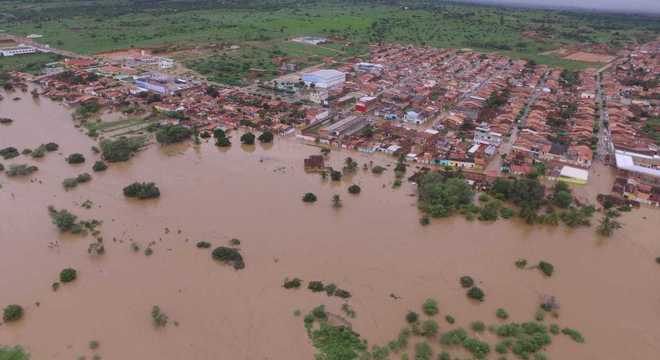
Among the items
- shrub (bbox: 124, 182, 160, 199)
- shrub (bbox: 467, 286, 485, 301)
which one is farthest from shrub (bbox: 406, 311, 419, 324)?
shrub (bbox: 124, 182, 160, 199)

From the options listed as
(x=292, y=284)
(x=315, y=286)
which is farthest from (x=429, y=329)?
(x=292, y=284)

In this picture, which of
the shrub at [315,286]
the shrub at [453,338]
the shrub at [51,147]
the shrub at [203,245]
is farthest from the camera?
the shrub at [51,147]

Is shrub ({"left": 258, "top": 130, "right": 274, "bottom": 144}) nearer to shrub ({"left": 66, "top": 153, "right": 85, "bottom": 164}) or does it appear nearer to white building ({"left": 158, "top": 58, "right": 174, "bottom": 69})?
shrub ({"left": 66, "top": 153, "right": 85, "bottom": 164})

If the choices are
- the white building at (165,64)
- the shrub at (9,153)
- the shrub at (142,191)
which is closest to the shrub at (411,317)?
the shrub at (142,191)

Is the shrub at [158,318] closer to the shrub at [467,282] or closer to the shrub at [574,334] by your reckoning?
the shrub at [467,282]

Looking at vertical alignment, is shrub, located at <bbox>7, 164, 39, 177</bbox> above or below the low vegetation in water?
above

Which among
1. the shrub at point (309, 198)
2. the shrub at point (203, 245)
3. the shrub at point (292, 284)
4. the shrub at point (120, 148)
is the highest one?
the shrub at point (120, 148)

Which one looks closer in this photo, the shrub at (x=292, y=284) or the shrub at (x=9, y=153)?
the shrub at (x=292, y=284)
